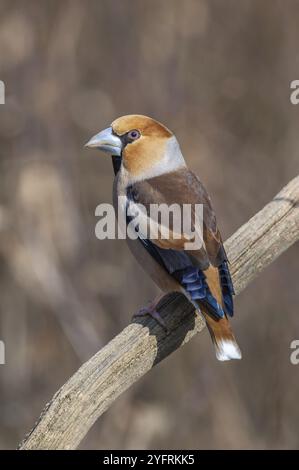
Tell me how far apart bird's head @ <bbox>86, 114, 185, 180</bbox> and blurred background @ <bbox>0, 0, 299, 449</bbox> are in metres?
1.90

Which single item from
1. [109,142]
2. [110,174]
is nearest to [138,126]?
[109,142]

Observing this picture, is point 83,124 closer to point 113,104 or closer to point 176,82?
point 113,104

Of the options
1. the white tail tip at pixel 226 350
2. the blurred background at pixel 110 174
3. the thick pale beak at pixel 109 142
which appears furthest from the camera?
the blurred background at pixel 110 174

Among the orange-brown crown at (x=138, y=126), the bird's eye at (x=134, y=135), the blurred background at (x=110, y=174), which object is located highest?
the orange-brown crown at (x=138, y=126)

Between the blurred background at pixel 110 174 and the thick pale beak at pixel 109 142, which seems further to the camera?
the blurred background at pixel 110 174

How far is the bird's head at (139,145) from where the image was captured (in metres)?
4.86

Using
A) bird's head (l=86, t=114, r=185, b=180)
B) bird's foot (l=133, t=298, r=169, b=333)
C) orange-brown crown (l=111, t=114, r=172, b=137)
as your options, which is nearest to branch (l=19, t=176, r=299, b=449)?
bird's foot (l=133, t=298, r=169, b=333)

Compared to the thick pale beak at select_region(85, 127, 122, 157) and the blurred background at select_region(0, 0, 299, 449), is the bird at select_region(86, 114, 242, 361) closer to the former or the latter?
the thick pale beak at select_region(85, 127, 122, 157)

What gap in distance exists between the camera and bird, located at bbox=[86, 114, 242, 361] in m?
4.36

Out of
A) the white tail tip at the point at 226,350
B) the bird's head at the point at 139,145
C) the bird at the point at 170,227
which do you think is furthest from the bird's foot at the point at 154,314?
the bird's head at the point at 139,145

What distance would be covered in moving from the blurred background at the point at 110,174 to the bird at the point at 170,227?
75.2 inches

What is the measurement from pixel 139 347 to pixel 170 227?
23.6 inches

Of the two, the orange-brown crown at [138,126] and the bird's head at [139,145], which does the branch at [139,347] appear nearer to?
the bird's head at [139,145]

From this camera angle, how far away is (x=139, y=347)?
419cm
